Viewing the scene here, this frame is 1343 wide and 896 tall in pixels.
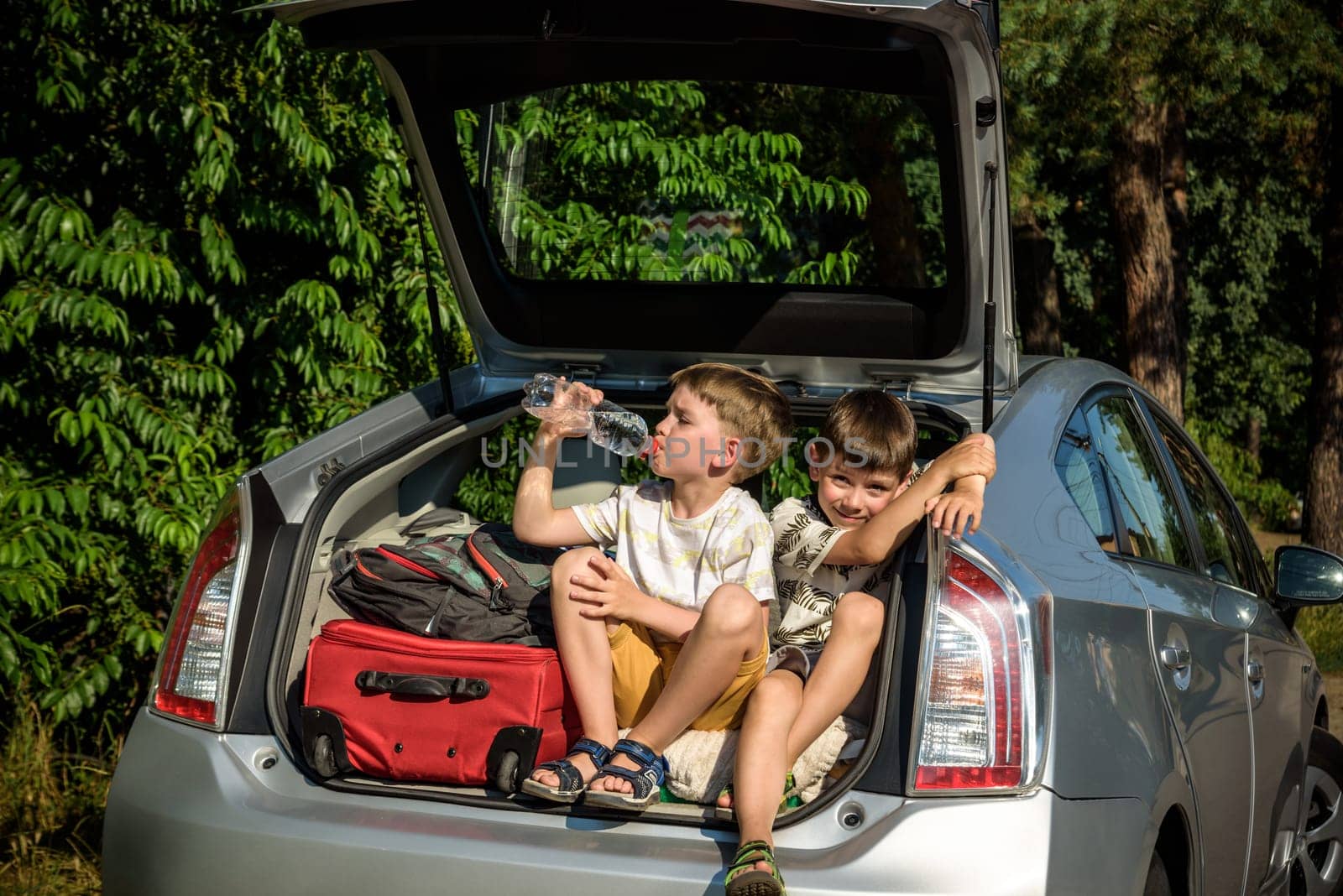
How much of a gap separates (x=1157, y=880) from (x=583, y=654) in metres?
1.12

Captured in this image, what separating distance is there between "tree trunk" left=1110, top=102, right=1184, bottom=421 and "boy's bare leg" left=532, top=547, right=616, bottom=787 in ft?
26.8

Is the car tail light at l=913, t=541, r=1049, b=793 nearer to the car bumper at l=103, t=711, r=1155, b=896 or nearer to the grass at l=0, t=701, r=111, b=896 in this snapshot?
the car bumper at l=103, t=711, r=1155, b=896

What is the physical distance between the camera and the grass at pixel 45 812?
158 inches

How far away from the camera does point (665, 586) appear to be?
2.79m

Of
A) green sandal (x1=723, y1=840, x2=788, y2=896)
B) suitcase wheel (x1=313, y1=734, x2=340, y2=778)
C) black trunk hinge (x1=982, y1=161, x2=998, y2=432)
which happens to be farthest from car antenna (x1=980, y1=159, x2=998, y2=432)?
suitcase wheel (x1=313, y1=734, x2=340, y2=778)

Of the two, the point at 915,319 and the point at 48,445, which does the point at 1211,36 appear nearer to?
the point at 915,319

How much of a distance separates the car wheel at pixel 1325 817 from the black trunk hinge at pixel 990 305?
6.15 ft

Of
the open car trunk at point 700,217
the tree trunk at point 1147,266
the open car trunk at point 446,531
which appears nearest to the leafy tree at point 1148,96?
the tree trunk at point 1147,266

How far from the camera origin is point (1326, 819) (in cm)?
401

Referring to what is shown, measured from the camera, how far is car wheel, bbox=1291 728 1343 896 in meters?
3.87

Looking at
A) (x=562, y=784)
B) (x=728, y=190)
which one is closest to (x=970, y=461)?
(x=562, y=784)

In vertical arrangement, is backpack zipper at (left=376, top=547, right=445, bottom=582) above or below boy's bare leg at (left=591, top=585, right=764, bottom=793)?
above

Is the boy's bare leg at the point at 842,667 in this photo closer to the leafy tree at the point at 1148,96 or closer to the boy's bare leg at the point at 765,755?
the boy's bare leg at the point at 765,755

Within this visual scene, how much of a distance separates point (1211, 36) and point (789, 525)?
20.2ft
